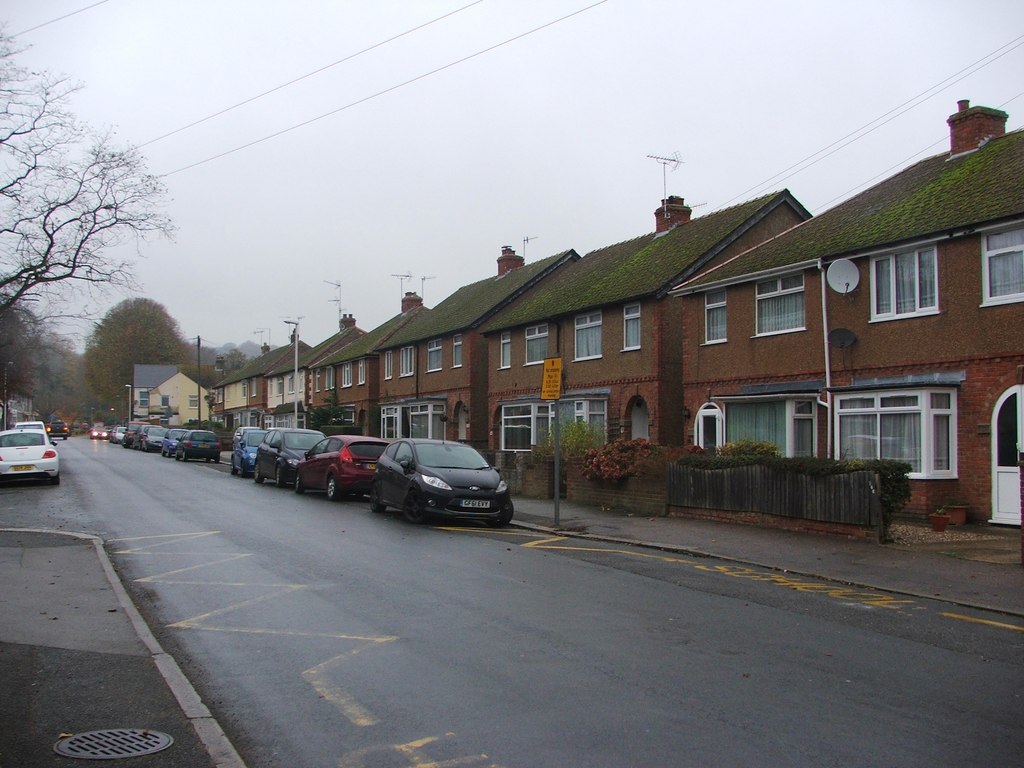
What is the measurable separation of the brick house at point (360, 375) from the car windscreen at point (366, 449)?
2644 cm

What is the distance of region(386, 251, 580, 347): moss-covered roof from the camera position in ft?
123

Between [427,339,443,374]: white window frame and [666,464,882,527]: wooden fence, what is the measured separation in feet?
81.2

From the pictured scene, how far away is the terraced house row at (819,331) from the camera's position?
16.1 m

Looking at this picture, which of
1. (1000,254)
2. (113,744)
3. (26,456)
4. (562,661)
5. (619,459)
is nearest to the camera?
(113,744)

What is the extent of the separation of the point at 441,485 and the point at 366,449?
5.54 m

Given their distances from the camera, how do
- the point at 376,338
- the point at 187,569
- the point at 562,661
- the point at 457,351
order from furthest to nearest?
the point at 376,338, the point at 457,351, the point at 187,569, the point at 562,661

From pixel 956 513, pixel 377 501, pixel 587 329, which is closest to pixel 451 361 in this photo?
pixel 587 329

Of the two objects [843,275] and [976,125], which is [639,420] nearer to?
[843,275]

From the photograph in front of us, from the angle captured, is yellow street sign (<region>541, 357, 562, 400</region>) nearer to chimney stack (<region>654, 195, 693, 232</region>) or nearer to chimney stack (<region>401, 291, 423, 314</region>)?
chimney stack (<region>654, 195, 693, 232</region>)

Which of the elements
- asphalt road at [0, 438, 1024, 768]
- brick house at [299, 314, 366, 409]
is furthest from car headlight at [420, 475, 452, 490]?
brick house at [299, 314, 366, 409]

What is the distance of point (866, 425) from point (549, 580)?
34.5 feet

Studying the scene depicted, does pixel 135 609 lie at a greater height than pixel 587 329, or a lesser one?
lesser

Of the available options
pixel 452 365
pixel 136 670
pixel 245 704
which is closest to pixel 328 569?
pixel 136 670

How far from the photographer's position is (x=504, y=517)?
15633mm
